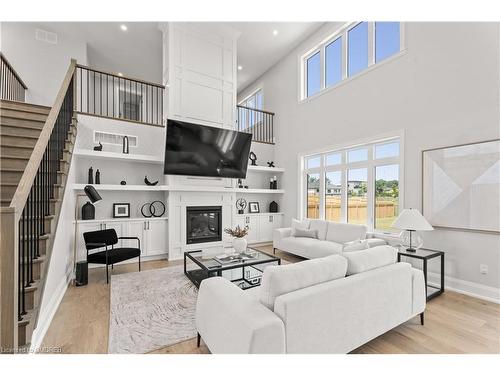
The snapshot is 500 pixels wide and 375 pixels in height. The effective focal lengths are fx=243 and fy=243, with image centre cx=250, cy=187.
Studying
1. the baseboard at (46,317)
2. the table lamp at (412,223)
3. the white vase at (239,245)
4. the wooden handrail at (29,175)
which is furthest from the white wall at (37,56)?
the table lamp at (412,223)

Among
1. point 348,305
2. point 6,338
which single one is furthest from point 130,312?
point 348,305

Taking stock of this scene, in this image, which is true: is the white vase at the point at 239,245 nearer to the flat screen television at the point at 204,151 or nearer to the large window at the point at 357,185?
the flat screen television at the point at 204,151

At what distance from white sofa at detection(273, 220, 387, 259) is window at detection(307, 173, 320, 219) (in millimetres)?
644

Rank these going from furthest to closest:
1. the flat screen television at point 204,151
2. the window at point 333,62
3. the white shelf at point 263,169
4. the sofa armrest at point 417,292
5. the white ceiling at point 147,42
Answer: the white shelf at point 263,169 → the white ceiling at point 147,42 → the window at point 333,62 → the flat screen television at point 204,151 → the sofa armrest at point 417,292

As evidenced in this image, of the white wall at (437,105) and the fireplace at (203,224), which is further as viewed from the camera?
the fireplace at (203,224)

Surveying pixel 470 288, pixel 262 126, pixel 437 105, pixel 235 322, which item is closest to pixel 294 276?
pixel 235 322

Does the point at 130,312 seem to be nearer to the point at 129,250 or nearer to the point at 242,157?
the point at 129,250

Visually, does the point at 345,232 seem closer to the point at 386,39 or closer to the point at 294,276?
the point at 294,276

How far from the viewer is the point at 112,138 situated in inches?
189

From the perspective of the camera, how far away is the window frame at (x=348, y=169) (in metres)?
4.00

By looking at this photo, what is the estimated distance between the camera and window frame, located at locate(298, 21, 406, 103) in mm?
Result: 4062

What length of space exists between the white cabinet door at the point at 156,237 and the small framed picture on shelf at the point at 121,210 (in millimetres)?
504

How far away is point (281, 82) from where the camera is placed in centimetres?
673

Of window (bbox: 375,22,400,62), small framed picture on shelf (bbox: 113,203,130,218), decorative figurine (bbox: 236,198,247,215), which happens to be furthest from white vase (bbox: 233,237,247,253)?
window (bbox: 375,22,400,62)
